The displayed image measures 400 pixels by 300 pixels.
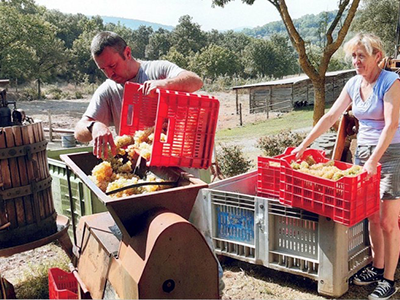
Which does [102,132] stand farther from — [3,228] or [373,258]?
[373,258]

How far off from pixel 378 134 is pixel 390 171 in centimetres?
37

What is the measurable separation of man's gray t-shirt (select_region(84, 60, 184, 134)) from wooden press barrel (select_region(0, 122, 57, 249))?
126 cm

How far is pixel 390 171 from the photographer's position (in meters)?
3.67

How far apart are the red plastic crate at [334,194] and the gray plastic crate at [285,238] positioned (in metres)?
0.20

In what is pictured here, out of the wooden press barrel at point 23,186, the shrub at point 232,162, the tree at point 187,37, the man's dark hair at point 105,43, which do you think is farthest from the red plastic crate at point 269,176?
the tree at point 187,37

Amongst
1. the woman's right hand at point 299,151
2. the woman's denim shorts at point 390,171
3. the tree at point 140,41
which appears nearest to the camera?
the woman's denim shorts at point 390,171

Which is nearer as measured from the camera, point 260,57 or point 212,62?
point 212,62

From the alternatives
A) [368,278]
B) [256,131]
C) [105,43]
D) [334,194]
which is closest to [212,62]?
[256,131]

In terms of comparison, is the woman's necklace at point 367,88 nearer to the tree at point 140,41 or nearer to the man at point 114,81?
the man at point 114,81

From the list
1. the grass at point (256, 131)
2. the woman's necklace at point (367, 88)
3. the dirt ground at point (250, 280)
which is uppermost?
the woman's necklace at point (367, 88)

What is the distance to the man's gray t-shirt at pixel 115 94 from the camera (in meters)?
3.54

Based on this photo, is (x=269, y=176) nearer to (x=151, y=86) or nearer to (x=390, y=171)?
(x=390, y=171)

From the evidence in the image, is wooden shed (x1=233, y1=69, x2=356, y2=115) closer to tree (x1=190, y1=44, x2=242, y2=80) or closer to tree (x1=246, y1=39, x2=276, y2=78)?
tree (x1=190, y1=44, x2=242, y2=80)

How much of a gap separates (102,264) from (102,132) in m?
0.86
